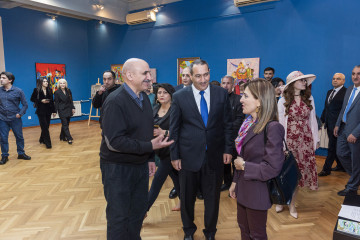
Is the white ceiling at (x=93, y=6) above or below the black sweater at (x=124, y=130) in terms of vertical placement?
above

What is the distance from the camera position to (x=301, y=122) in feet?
9.95

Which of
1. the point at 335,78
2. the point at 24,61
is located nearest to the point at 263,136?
the point at 335,78

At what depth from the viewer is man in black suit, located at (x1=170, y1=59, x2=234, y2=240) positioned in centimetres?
229

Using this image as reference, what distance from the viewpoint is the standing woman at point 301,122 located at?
9.77 ft

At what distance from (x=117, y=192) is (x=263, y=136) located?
114 cm

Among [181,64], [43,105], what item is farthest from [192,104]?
[181,64]

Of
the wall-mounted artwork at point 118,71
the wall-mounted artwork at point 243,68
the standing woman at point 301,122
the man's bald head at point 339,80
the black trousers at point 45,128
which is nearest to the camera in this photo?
the standing woman at point 301,122

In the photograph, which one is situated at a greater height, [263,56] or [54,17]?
[54,17]

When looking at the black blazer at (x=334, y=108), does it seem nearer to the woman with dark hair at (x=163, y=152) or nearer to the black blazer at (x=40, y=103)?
the woman with dark hair at (x=163, y=152)

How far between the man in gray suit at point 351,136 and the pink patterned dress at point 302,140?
2.43 feet

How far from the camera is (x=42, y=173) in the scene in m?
4.57

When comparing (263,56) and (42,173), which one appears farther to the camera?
(263,56)

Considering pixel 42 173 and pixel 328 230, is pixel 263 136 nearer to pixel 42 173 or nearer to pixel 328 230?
pixel 328 230

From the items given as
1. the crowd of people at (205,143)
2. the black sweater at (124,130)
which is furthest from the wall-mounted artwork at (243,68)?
the black sweater at (124,130)
